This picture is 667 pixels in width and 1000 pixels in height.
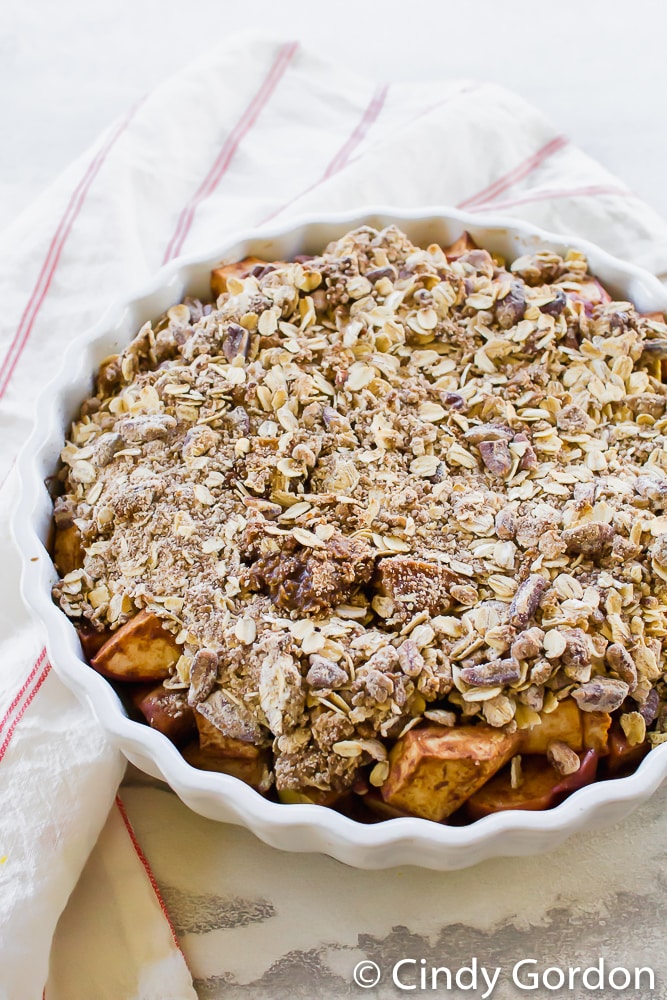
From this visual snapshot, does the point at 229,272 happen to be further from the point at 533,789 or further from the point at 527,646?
the point at 533,789

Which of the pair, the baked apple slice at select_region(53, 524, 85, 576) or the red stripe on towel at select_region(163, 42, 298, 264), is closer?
the baked apple slice at select_region(53, 524, 85, 576)

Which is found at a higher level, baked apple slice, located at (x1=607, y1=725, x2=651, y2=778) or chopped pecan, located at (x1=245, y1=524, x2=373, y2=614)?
chopped pecan, located at (x1=245, y1=524, x2=373, y2=614)

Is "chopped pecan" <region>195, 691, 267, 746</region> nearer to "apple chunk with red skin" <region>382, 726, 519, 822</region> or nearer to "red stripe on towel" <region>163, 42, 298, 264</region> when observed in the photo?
"apple chunk with red skin" <region>382, 726, 519, 822</region>

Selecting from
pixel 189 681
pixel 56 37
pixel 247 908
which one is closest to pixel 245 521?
pixel 189 681

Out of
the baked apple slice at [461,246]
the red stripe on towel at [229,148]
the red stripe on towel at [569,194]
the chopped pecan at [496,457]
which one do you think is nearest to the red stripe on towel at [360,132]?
the red stripe on towel at [229,148]

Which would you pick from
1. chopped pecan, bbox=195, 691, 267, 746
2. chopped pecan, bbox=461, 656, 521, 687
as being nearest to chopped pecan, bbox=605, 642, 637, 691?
chopped pecan, bbox=461, 656, 521, 687

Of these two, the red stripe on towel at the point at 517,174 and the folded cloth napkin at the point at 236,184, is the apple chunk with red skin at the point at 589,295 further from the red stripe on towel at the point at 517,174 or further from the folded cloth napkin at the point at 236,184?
Answer: the red stripe on towel at the point at 517,174
